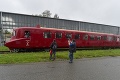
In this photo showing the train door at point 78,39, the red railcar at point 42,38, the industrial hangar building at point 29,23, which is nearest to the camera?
the red railcar at point 42,38

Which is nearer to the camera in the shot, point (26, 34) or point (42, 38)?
point (26, 34)

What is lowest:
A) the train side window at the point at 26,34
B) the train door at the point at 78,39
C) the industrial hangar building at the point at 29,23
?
the train door at the point at 78,39

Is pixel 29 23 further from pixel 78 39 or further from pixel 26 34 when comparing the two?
pixel 26 34

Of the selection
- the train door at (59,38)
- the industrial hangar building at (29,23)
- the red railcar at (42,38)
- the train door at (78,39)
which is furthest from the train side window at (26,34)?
the industrial hangar building at (29,23)

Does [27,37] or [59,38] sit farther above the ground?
[27,37]

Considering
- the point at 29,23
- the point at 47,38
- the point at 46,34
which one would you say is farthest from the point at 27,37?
the point at 29,23

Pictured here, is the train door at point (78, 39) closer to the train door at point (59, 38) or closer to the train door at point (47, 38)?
the train door at point (59, 38)

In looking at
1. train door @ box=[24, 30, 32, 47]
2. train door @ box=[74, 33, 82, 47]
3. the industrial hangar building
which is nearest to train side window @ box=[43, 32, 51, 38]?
train door @ box=[24, 30, 32, 47]

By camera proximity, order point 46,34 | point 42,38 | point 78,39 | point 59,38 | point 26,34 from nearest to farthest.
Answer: point 26,34 → point 42,38 → point 46,34 → point 59,38 → point 78,39

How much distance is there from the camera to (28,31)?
2372cm

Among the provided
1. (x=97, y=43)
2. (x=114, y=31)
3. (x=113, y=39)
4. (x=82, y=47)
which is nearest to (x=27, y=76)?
(x=82, y=47)

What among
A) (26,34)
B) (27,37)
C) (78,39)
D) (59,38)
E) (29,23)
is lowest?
(78,39)

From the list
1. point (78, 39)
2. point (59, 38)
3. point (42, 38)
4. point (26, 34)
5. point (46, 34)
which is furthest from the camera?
point (78, 39)

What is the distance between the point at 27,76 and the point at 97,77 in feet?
11.9
